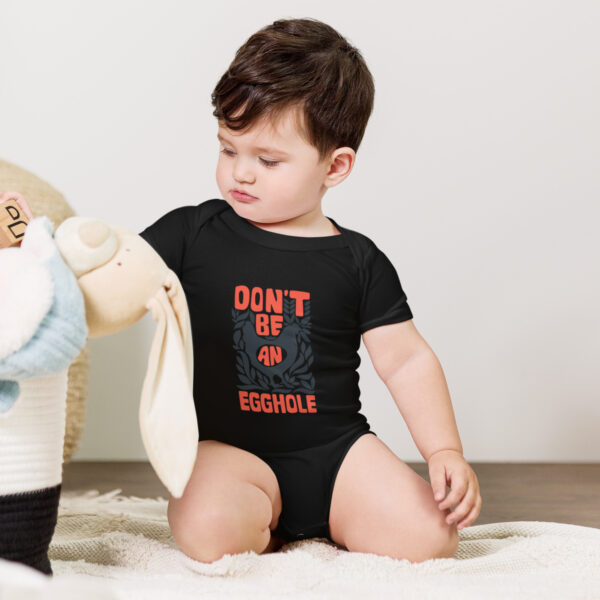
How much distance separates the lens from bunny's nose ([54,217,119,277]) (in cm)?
72

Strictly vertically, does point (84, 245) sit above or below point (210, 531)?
above

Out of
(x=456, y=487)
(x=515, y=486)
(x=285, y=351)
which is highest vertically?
(x=285, y=351)

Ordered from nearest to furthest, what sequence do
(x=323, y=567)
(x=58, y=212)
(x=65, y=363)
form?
(x=65, y=363) < (x=323, y=567) < (x=58, y=212)

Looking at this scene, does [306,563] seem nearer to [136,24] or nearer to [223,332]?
[223,332]

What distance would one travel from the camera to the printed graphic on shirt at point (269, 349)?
101 centimetres

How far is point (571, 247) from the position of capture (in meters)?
1.68

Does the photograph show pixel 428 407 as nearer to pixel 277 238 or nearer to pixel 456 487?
pixel 456 487

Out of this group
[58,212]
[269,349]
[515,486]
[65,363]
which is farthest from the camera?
[515,486]

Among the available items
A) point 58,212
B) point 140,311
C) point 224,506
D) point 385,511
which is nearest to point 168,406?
point 140,311

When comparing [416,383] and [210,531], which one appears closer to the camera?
[210,531]

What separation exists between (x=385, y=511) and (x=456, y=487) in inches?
3.3

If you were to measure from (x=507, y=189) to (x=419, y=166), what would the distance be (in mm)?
177

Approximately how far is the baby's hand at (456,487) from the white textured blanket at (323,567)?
0.05 metres

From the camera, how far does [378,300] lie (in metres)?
1.05
